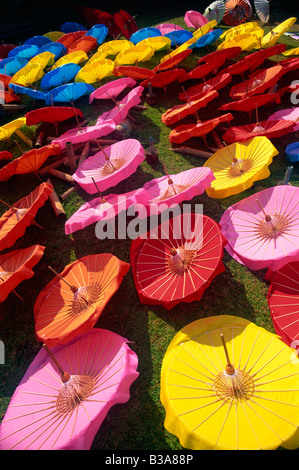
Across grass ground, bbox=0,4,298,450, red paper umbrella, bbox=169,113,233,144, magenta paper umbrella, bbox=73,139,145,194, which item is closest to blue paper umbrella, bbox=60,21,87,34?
grass ground, bbox=0,4,298,450

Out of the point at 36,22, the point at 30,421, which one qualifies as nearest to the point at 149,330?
the point at 30,421

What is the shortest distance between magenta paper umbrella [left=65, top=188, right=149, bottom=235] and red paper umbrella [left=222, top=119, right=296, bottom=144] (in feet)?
10.0

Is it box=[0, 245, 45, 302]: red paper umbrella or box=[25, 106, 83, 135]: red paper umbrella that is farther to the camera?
box=[25, 106, 83, 135]: red paper umbrella

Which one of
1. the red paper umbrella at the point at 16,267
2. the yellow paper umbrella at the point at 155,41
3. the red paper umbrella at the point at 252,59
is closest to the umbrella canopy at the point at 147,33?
the yellow paper umbrella at the point at 155,41

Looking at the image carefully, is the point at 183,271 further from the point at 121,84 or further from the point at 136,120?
the point at 121,84

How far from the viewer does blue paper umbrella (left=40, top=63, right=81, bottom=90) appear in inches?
432

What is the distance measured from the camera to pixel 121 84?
1039 cm

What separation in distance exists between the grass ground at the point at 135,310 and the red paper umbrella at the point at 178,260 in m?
0.61

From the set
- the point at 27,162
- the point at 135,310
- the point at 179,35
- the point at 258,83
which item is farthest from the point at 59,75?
the point at 135,310

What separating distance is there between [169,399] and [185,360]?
57 centimetres

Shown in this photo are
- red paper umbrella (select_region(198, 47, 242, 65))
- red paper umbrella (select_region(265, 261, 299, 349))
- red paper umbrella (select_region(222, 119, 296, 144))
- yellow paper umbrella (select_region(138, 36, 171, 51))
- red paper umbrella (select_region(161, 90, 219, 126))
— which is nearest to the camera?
red paper umbrella (select_region(265, 261, 299, 349))

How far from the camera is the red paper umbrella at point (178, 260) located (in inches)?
207

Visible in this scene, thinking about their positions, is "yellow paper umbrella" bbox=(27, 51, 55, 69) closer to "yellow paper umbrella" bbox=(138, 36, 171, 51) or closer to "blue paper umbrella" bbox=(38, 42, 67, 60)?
"blue paper umbrella" bbox=(38, 42, 67, 60)

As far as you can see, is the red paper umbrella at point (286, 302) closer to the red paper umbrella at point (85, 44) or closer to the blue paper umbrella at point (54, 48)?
the red paper umbrella at point (85, 44)
